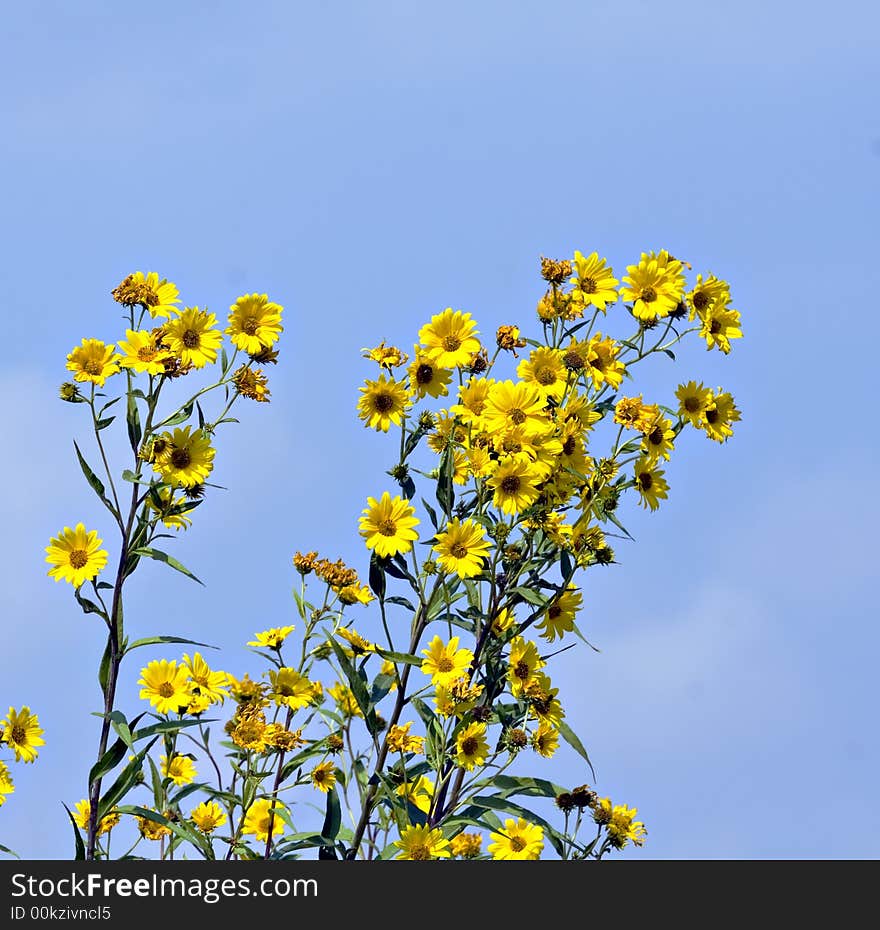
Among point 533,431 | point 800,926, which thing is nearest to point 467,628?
point 533,431

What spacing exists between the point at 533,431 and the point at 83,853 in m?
2.24

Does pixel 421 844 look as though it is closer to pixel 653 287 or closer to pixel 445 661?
pixel 445 661

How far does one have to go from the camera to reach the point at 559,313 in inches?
209

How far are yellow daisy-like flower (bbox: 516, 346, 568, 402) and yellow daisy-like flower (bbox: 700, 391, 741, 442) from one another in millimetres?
625

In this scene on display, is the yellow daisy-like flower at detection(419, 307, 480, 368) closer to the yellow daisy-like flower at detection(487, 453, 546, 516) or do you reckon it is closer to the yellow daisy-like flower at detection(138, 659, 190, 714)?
the yellow daisy-like flower at detection(487, 453, 546, 516)

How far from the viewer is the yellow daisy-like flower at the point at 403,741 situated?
482cm

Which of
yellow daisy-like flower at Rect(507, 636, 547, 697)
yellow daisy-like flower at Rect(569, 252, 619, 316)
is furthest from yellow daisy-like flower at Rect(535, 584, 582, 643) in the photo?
yellow daisy-like flower at Rect(569, 252, 619, 316)

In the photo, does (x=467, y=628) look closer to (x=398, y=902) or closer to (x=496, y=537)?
(x=496, y=537)

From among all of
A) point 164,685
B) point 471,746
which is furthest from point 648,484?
point 164,685

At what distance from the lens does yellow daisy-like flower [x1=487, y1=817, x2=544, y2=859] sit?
510 centimetres

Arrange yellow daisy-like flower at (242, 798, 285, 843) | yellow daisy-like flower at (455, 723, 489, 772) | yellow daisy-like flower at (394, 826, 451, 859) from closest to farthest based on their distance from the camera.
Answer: yellow daisy-like flower at (394, 826, 451, 859) < yellow daisy-like flower at (455, 723, 489, 772) < yellow daisy-like flower at (242, 798, 285, 843)

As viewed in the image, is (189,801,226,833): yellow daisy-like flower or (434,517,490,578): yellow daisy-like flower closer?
(434,517,490,578): yellow daisy-like flower

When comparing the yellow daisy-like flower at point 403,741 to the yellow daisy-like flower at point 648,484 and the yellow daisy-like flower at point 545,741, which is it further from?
the yellow daisy-like flower at point 648,484

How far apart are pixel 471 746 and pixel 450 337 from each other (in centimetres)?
158
